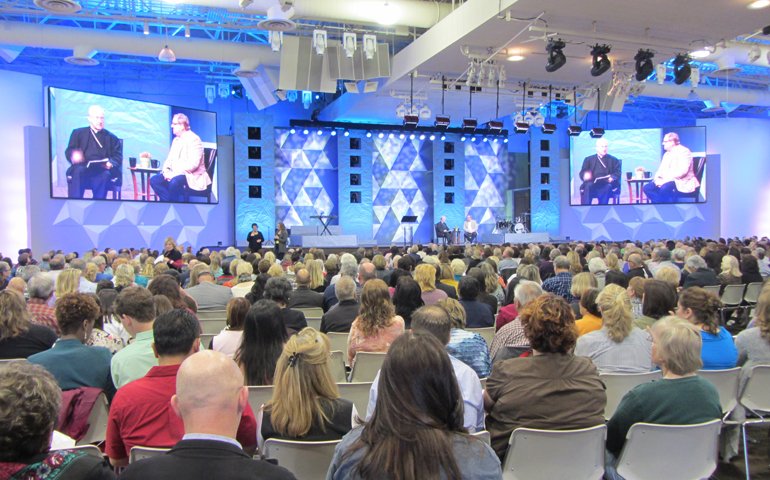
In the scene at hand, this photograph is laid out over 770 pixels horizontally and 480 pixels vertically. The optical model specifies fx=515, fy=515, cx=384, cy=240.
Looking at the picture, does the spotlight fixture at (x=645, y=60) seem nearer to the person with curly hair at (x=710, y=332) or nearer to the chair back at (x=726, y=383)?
the person with curly hair at (x=710, y=332)

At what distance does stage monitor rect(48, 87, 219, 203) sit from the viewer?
1245cm

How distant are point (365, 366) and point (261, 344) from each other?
0.82m

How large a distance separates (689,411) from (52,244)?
14144mm

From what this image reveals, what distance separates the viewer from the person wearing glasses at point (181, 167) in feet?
47.5

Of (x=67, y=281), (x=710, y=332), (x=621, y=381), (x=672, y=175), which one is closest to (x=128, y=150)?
(x=67, y=281)

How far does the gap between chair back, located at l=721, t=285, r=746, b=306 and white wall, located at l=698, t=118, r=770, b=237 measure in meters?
15.6

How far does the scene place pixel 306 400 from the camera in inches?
80.9

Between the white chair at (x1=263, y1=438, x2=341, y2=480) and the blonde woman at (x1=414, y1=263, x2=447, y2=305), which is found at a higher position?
the blonde woman at (x1=414, y1=263, x2=447, y2=305)

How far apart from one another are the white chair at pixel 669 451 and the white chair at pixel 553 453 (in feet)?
0.44

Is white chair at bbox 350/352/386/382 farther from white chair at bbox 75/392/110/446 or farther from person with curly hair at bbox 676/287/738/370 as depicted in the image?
person with curly hair at bbox 676/287/738/370

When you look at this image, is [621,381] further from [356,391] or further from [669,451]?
[356,391]

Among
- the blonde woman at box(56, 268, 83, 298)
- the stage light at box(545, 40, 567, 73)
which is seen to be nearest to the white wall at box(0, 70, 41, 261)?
the blonde woman at box(56, 268, 83, 298)

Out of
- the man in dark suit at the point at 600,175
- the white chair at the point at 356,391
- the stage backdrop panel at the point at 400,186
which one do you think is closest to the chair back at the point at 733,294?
the white chair at the point at 356,391

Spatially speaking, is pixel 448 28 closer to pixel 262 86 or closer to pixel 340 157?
pixel 262 86
